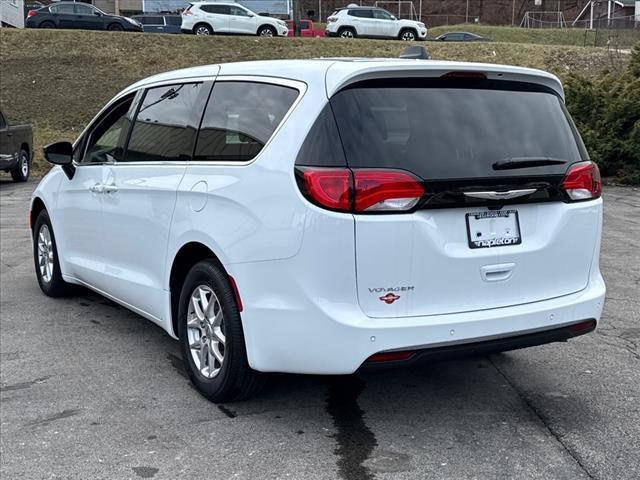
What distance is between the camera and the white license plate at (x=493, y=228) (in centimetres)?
376

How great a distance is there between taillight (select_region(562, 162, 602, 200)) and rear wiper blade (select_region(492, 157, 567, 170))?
0.10m

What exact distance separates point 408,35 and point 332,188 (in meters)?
37.5

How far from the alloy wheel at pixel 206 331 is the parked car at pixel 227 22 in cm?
3281

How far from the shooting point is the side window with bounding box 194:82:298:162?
4.04 m

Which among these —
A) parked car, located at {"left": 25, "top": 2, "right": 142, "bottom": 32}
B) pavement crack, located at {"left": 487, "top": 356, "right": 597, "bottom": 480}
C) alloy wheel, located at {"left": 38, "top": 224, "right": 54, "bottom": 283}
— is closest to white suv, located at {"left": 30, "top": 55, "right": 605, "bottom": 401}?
pavement crack, located at {"left": 487, "top": 356, "right": 597, "bottom": 480}

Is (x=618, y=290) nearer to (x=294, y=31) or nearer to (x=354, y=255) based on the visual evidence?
(x=354, y=255)

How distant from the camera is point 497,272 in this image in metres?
3.80

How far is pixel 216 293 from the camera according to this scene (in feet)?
13.7

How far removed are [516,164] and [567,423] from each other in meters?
1.33

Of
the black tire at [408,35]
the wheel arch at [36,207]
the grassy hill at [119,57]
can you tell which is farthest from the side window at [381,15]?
the wheel arch at [36,207]

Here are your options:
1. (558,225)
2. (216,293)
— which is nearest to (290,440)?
(216,293)

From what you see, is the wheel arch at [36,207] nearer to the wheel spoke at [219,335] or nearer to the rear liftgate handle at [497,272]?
the wheel spoke at [219,335]

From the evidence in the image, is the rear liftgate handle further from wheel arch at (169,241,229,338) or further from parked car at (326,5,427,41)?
parked car at (326,5,427,41)

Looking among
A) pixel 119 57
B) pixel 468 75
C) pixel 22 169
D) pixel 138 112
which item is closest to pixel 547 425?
pixel 468 75
